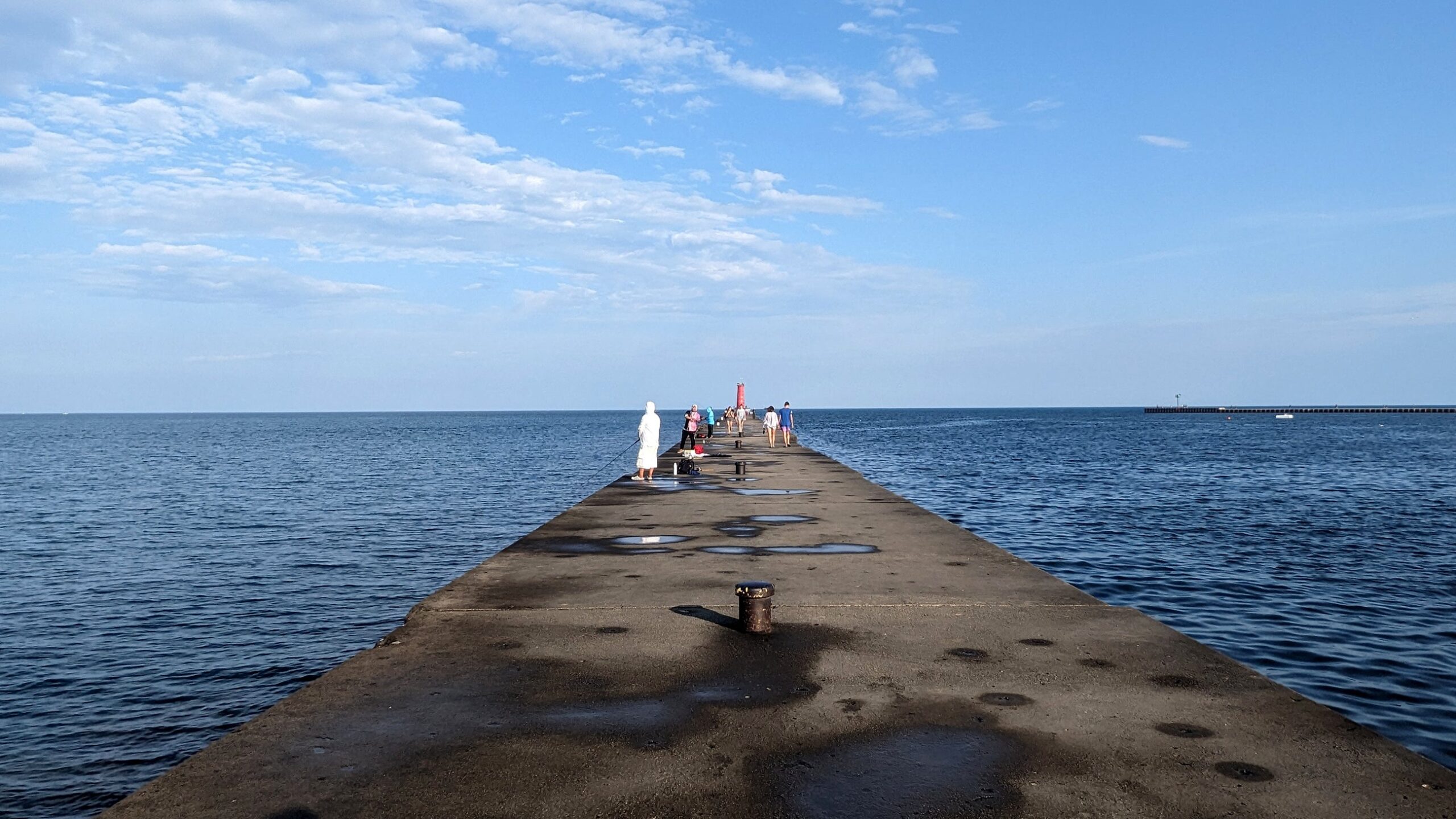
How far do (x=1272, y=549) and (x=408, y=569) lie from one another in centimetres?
1662

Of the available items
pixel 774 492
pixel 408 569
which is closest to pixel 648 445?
pixel 774 492

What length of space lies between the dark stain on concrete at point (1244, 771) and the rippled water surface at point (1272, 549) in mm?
3811

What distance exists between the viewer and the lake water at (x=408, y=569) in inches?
354

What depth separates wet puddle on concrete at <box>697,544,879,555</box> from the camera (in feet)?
39.3

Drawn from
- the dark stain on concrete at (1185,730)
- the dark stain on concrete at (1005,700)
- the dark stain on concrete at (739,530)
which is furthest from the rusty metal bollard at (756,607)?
the dark stain on concrete at (739,530)

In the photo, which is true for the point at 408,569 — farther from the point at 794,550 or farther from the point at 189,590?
the point at 794,550

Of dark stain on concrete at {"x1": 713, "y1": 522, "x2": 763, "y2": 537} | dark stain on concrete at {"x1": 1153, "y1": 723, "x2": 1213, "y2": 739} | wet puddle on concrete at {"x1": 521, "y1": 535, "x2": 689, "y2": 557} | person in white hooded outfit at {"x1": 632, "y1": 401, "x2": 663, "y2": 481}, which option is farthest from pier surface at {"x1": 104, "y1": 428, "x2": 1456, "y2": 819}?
person in white hooded outfit at {"x1": 632, "y1": 401, "x2": 663, "y2": 481}

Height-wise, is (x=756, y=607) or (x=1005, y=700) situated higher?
(x=756, y=607)

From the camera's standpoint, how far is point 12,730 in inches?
339

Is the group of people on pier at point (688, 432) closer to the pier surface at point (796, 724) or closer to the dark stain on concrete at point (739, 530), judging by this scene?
the dark stain on concrete at point (739, 530)

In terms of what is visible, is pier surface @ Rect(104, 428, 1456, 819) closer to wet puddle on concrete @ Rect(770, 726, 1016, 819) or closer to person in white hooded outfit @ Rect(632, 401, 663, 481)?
wet puddle on concrete @ Rect(770, 726, 1016, 819)

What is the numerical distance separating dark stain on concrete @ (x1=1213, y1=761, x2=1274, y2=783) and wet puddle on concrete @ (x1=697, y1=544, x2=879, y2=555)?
7.15m

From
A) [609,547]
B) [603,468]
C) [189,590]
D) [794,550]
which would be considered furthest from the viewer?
[603,468]

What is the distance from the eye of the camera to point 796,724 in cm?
551
